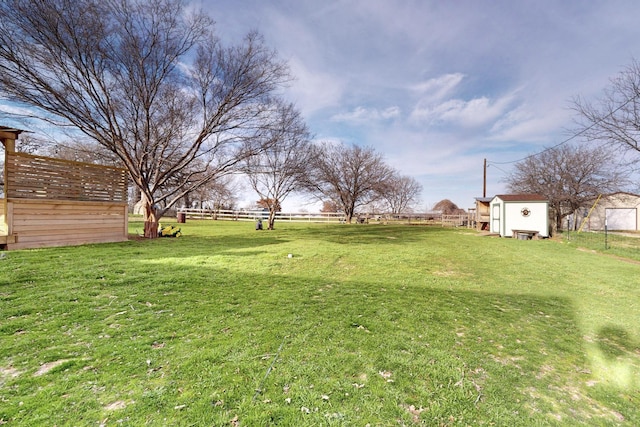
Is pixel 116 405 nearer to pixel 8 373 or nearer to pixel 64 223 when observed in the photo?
pixel 8 373

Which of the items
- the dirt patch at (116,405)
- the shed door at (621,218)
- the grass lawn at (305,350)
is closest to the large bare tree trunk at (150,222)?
the grass lawn at (305,350)

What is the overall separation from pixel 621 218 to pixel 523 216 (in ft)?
51.9

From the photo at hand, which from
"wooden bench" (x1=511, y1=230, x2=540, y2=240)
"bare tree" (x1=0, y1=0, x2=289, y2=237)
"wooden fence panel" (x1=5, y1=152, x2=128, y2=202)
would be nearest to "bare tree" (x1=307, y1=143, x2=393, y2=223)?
"wooden bench" (x1=511, y1=230, x2=540, y2=240)

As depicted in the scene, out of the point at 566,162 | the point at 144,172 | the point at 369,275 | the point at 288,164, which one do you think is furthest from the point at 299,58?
the point at 566,162

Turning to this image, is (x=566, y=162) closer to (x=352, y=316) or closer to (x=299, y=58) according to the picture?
(x=299, y=58)

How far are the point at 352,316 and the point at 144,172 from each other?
12077 mm

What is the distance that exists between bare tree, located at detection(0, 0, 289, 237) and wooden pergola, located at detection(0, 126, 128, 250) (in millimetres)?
1269

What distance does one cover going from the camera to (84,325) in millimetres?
3078

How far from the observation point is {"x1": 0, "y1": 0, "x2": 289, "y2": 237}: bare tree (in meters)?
7.81

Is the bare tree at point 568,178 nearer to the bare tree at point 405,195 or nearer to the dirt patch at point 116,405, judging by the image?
the bare tree at point 405,195

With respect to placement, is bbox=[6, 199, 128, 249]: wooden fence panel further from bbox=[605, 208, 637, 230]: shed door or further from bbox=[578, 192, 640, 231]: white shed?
bbox=[605, 208, 637, 230]: shed door

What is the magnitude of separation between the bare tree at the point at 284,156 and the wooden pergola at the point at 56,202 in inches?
211

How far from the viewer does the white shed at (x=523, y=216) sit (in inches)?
624

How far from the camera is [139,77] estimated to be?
32.7 ft
